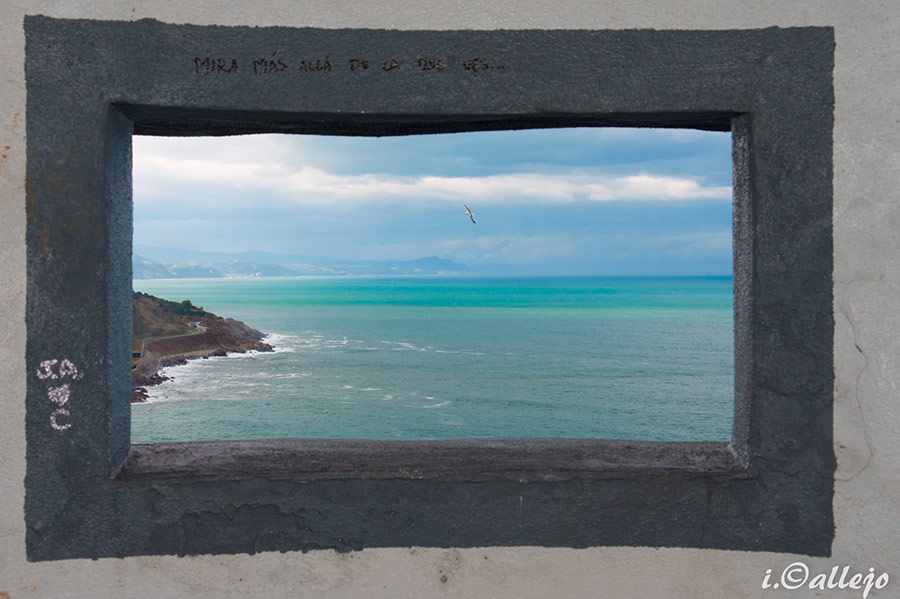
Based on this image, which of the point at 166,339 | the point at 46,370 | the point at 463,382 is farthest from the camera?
the point at 463,382

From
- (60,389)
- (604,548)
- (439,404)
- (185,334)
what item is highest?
(60,389)

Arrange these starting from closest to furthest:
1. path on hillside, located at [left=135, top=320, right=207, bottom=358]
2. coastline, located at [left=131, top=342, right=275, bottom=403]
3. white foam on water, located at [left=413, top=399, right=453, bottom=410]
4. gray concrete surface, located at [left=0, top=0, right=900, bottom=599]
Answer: gray concrete surface, located at [left=0, top=0, right=900, bottom=599]
coastline, located at [left=131, top=342, right=275, bottom=403]
path on hillside, located at [left=135, top=320, right=207, bottom=358]
white foam on water, located at [left=413, top=399, right=453, bottom=410]

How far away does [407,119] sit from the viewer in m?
2.91

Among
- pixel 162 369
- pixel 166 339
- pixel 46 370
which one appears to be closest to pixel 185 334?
pixel 166 339

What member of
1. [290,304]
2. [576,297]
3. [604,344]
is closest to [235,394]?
[604,344]

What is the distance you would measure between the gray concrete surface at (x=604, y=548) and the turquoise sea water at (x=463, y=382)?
3267 cm

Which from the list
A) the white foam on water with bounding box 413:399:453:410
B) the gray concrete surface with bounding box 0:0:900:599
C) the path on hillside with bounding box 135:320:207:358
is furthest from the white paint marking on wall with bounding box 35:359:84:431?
the path on hillside with bounding box 135:320:207:358

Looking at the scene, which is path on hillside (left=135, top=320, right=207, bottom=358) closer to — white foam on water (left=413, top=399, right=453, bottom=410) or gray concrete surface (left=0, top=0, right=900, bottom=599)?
white foam on water (left=413, top=399, right=453, bottom=410)

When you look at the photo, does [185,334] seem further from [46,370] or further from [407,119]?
[407,119]

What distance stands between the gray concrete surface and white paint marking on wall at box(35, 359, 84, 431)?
0.36ft

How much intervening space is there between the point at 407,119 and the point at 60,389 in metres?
1.94

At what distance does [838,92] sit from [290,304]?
147 metres

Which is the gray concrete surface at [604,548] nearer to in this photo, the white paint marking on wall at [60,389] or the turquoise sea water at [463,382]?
the white paint marking on wall at [60,389]

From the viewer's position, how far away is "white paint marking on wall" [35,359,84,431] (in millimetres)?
2732
